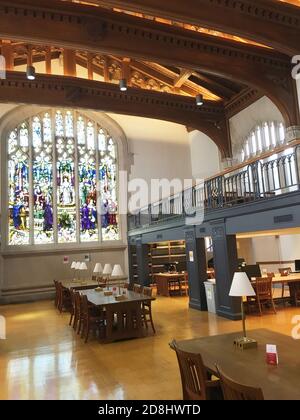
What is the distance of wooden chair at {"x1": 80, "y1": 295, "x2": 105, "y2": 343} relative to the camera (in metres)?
7.09

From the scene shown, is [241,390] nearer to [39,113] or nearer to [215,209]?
[215,209]

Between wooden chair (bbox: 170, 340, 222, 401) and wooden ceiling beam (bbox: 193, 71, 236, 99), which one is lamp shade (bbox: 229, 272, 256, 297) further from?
wooden ceiling beam (bbox: 193, 71, 236, 99)

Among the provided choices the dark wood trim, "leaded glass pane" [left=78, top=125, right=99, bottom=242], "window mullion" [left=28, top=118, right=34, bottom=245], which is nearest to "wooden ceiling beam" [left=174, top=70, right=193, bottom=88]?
the dark wood trim

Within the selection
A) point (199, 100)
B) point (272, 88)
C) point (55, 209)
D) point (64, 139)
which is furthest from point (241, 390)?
point (64, 139)

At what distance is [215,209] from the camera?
8812mm

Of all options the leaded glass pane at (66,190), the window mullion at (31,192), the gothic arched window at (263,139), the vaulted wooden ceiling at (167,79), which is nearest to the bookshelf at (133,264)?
the leaded glass pane at (66,190)

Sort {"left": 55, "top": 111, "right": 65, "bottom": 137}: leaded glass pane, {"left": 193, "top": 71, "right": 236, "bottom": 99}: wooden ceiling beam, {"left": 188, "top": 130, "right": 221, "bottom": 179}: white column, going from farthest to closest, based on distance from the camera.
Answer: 1. {"left": 55, "top": 111, "right": 65, "bottom": 137}: leaded glass pane
2. {"left": 188, "top": 130, "right": 221, "bottom": 179}: white column
3. {"left": 193, "top": 71, "right": 236, "bottom": 99}: wooden ceiling beam

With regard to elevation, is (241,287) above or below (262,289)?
above

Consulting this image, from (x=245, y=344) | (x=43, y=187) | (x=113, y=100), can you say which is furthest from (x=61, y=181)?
(x=245, y=344)

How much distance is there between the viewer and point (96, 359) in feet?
19.0

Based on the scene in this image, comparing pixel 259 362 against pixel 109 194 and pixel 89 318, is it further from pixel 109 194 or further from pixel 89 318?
pixel 109 194

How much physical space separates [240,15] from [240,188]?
387 centimetres

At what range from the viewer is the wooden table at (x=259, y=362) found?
2.56m

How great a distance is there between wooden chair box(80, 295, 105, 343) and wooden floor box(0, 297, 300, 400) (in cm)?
26
